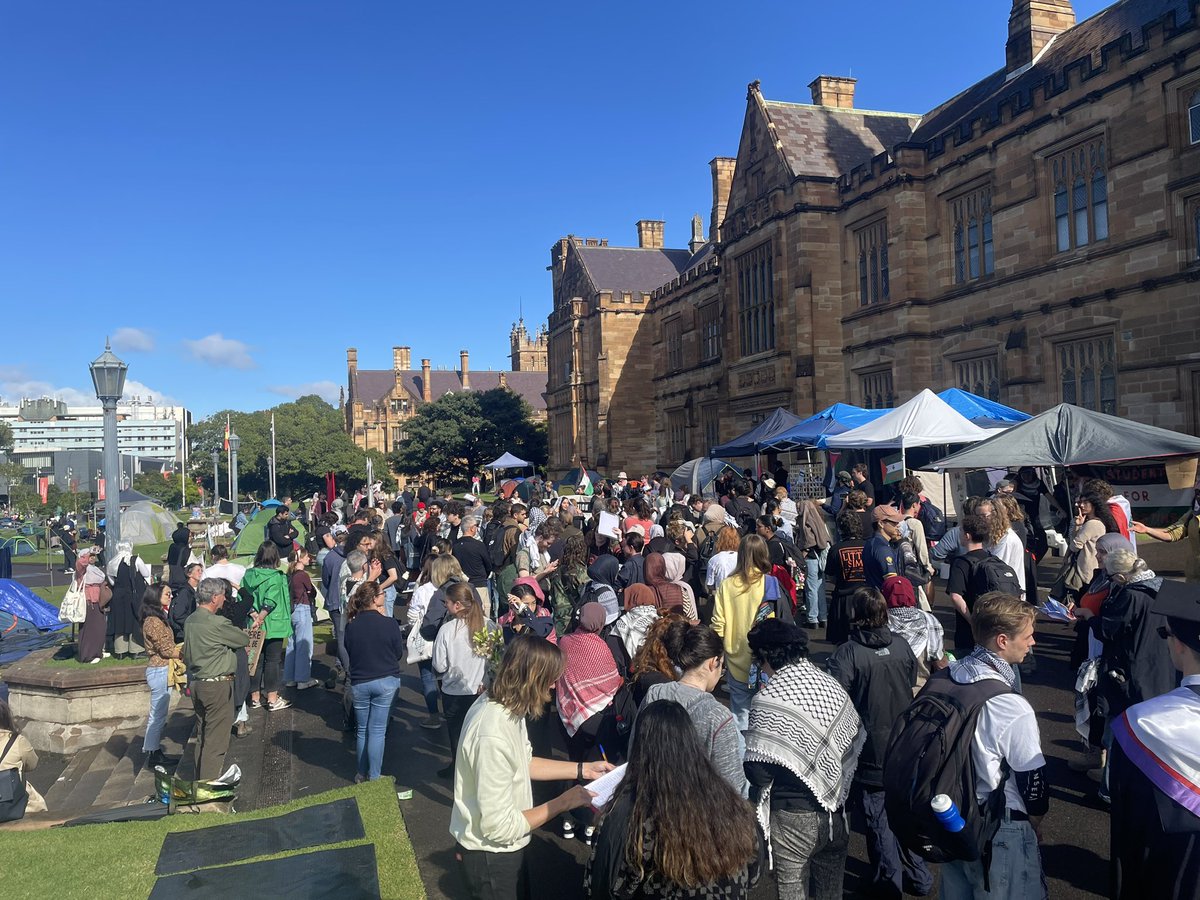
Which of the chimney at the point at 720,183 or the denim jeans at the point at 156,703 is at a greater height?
the chimney at the point at 720,183

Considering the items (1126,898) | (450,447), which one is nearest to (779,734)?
(1126,898)

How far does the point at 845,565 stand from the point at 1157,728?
473 cm

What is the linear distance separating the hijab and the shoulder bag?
4794 millimetres

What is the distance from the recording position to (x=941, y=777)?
3500mm

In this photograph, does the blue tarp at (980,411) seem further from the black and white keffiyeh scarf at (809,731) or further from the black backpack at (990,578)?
the black and white keffiyeh scarf at (809,731)

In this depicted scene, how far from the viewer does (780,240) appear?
88.8ft

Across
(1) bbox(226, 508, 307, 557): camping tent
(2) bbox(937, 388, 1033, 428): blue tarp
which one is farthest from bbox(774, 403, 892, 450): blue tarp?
(1) bbox(226, 508, 307, 557): camping tent

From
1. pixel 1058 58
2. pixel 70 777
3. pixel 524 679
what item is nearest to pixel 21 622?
pixel 70 777

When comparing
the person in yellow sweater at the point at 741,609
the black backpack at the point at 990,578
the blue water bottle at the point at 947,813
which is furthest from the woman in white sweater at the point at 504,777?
the black backpack at the point at 990,578

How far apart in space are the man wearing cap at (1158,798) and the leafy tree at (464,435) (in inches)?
2156

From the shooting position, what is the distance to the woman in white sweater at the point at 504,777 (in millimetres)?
3840

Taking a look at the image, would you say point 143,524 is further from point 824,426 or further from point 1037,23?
point 1037,23

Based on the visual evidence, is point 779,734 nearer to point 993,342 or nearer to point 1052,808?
point 1052,808

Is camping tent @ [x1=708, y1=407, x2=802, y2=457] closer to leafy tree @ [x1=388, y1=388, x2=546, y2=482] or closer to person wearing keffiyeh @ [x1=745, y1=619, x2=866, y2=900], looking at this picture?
person wearing keffiyeh @ [x1=745, y1=619, x2=866, y2=900]
